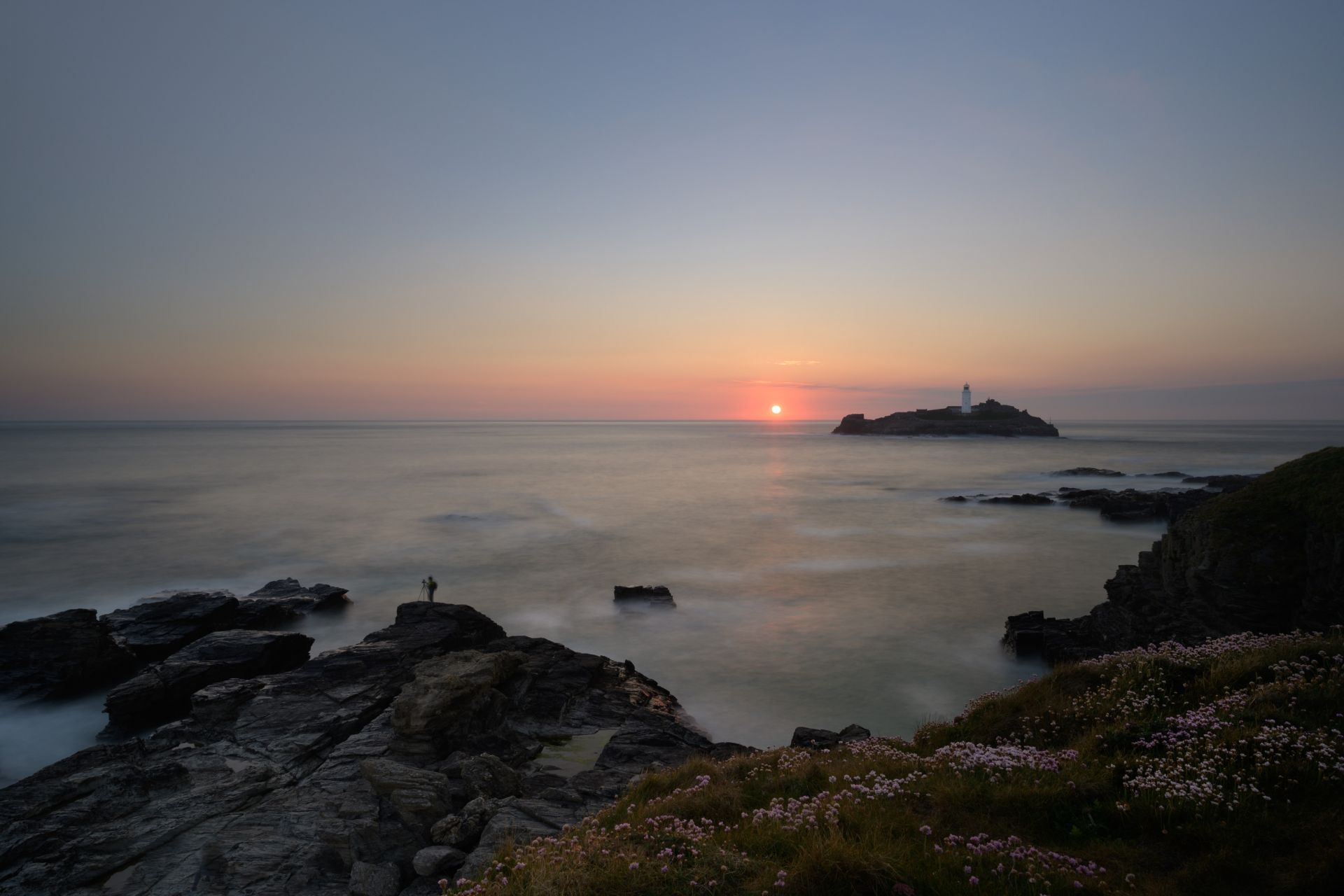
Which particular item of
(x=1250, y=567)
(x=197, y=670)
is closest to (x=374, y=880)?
(x=197, y=670)

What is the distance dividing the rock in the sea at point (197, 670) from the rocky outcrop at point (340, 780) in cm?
194

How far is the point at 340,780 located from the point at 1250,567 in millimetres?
20130

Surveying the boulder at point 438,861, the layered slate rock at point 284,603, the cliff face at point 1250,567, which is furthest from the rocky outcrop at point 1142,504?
the layered slate rock at point 284,603

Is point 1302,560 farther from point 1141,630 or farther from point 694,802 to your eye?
point 694,802

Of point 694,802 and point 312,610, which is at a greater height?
point 694,802

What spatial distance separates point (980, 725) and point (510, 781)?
8145mm

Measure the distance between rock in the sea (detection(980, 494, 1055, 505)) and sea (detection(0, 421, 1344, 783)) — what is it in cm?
208

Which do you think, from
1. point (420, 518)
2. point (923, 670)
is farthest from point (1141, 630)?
point (420, 518)

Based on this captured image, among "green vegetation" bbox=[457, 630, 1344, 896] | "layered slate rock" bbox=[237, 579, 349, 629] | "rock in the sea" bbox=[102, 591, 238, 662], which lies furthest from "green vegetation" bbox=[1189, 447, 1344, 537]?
"rock in the sea" bbox=[102, 591, 238, 662]

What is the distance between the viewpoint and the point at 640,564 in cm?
3503

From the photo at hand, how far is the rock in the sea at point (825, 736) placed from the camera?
13.1m

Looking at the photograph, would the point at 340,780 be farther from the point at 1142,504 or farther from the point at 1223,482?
the point at 1223,482

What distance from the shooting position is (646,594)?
27.5 meters

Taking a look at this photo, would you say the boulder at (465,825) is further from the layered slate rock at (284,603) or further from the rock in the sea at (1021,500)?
→ the rock in the sea at (1021,500)
